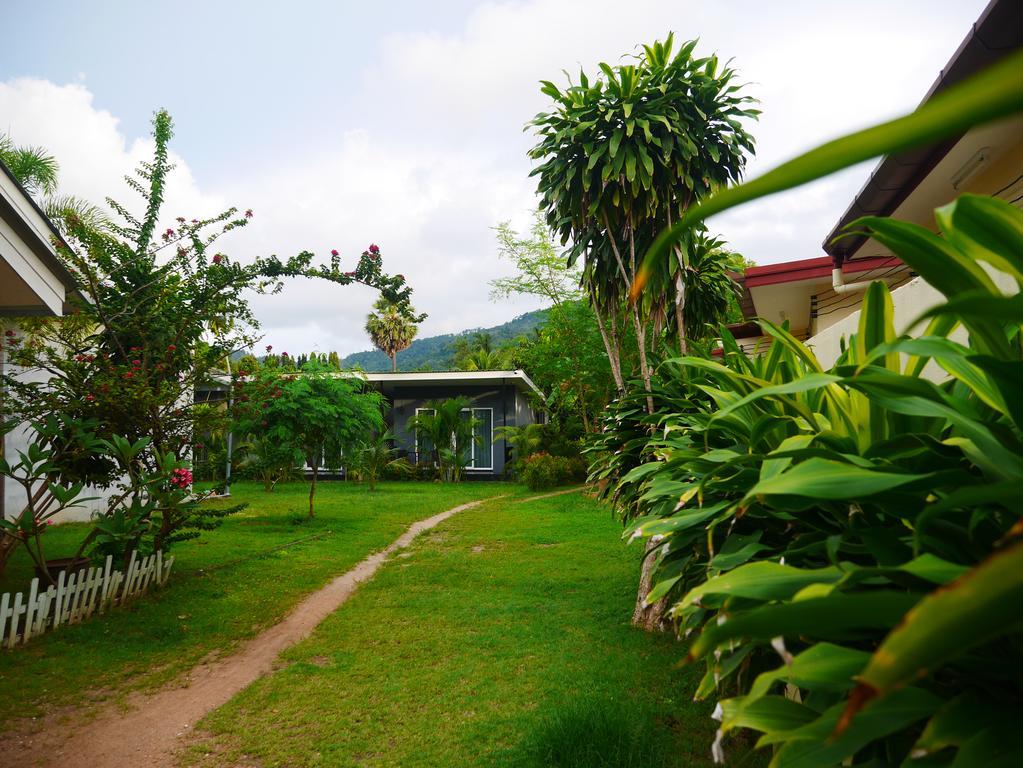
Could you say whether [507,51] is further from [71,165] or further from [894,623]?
[71,165]

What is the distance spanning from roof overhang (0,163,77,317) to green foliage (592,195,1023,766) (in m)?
6.66

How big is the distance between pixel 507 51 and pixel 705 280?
4079 millimetres

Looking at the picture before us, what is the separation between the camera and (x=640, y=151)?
5.83 meters

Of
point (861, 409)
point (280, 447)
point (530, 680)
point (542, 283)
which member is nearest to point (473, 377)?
point (542, 283)

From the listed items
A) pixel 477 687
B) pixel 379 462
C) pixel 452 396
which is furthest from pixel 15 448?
pixel 452 396

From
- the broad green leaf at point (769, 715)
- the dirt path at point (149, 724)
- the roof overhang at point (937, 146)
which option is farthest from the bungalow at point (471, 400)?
the broad green leaf at point (769, 715)

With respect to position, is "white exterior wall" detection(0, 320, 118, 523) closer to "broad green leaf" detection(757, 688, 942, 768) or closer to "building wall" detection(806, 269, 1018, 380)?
"building wall" detection(806, 269, 1018, 380)

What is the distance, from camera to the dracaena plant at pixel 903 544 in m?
0.46

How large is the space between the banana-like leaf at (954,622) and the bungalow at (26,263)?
23.4 feet

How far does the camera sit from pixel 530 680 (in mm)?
4238

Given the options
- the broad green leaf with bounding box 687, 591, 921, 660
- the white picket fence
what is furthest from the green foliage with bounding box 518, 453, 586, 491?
the broad green leaf with bounding box 687, 591, 921, 660

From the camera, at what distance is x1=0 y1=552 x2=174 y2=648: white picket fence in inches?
195

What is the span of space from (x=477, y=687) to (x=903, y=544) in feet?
12.1

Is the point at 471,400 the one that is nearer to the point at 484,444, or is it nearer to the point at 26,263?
the point at 484,444
